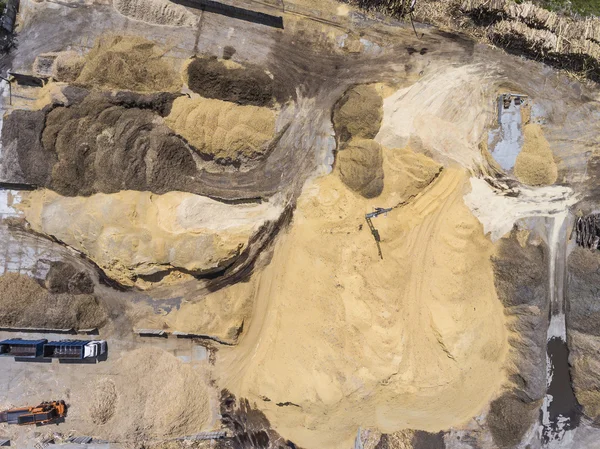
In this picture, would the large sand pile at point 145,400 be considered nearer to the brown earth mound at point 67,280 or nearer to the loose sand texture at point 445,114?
the brown earth mound at point 67,280

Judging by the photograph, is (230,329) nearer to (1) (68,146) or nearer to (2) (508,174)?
(1) (68,146)

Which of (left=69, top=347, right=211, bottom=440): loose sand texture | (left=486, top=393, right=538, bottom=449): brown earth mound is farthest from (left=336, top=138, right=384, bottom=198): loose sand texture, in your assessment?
(left=69, top=347, right=211, bottom=440): loose sand texture

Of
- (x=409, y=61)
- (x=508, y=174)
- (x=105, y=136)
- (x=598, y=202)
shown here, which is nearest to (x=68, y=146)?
(x=105, y=136)

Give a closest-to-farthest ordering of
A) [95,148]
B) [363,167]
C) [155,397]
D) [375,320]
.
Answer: [95,148] → [375,320] → [363,167] → [155,397]

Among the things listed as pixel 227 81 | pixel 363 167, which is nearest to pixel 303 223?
pixel 363 167

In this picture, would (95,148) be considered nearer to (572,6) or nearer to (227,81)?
(227,81)
